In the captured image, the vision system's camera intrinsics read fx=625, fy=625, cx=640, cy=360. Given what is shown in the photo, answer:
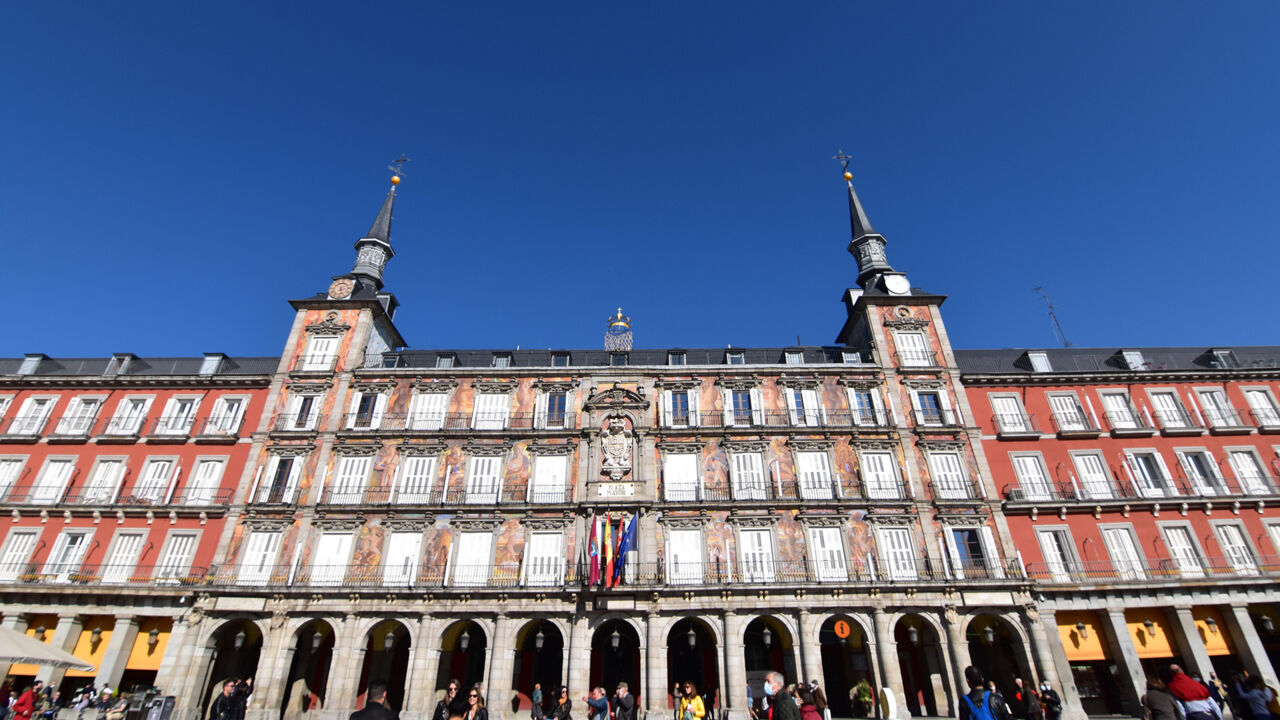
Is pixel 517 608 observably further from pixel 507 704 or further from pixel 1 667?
pixel 1 667

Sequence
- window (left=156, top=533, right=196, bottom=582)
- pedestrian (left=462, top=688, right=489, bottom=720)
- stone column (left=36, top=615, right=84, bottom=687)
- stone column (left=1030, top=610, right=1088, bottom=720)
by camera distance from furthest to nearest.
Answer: window (left=156, top=533, right=196, bottom=582), stone column (left=36, top=615, right=84, bottom=687), stone column (left=1030, top=610, right=1088, bottom=720), pedestrian (left=462, top=688, right=489, bottom=720)

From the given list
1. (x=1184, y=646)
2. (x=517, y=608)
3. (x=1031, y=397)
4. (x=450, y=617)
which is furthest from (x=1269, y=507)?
(x=450, y=617)

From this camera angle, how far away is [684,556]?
1117 inches

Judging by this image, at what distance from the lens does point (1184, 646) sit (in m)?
26.4

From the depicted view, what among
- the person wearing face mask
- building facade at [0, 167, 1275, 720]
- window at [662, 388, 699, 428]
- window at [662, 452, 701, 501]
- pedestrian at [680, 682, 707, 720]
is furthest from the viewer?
window at [662, 388, 699, 428]

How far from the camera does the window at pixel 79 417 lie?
106 feet

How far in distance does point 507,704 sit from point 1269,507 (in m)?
35.8

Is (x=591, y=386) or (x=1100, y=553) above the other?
(x=591, y=386)

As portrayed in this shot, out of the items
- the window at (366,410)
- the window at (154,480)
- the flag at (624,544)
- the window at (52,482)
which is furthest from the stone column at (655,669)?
the window at (52,482)

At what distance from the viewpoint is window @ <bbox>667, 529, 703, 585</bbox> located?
91.1 feet

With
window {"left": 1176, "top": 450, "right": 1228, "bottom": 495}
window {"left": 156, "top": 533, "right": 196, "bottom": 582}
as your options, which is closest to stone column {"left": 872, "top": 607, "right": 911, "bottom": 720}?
window {"left": 1176, "top": 450, "right": 1228, "bottom": 495}

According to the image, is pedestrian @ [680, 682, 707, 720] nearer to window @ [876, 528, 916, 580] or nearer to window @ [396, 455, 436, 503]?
window @ [876, 528, 916, 580]

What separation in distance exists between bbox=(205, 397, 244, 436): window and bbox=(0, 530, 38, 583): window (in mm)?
8590

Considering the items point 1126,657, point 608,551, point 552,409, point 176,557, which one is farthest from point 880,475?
point 176,557
